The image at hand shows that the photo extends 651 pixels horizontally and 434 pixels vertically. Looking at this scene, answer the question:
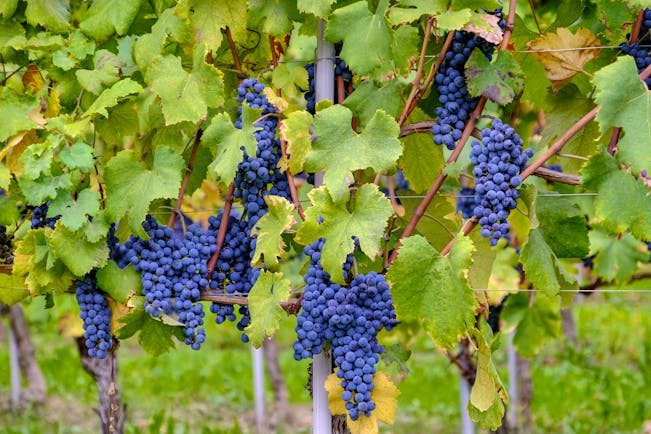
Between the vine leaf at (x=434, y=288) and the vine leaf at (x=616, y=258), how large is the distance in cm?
219

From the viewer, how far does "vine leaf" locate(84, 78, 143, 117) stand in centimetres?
215

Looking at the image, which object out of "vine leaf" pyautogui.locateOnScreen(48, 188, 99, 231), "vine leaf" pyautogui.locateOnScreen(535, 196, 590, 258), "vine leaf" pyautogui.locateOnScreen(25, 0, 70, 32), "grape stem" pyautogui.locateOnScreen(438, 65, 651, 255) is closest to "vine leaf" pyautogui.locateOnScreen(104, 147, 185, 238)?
"vine leaf" pyautogui.locateOnScreen(48, 188, 99, 231)

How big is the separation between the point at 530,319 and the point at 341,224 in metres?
2.03

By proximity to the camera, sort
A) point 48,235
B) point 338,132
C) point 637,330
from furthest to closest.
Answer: point 637,330, point 48,235, point 338,132

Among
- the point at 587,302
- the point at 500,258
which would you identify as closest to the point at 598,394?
the point at 500,258

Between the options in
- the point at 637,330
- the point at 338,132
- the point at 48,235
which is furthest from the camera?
the point at 637,330

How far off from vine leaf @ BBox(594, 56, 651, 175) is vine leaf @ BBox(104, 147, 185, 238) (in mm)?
1050

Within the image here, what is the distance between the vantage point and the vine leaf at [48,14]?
239 cm

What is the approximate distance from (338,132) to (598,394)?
538cm

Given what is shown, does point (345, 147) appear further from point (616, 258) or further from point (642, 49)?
point (616, 258)

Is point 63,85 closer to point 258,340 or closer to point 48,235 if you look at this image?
point 48,235

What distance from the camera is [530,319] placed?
12.4 feet

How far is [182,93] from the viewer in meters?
2.16

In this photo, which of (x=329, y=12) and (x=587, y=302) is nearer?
(x=329, y=12)
